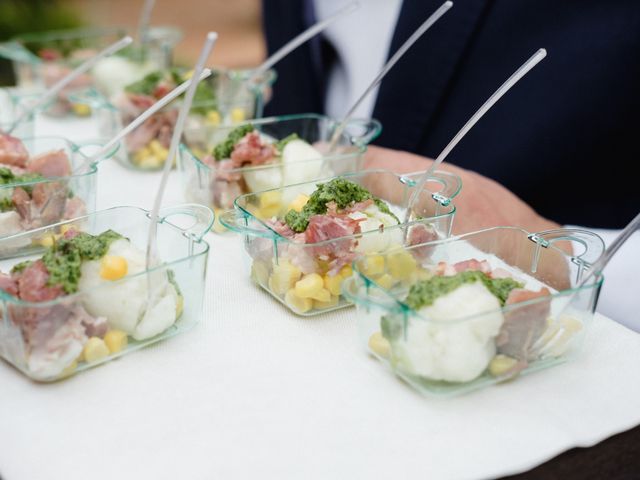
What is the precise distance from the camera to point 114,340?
801 millimetres

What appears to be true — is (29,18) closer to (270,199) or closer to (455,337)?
(270,199)

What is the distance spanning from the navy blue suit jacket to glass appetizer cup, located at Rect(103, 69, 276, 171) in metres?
0.31

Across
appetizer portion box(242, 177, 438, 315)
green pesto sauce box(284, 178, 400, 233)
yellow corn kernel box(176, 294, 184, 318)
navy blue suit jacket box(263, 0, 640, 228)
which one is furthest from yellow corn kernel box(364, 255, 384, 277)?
navy blue suit jacket box(263, 0, 640, 228)

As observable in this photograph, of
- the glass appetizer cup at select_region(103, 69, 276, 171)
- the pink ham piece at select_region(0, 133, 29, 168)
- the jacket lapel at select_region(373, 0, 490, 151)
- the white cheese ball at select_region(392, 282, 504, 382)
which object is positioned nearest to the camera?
the white cheese ball at select_region(392, 282, 504, 382)

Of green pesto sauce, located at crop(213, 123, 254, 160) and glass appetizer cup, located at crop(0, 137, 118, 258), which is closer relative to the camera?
glass appetizer cup, located at crop(0, 137, 118, 258)

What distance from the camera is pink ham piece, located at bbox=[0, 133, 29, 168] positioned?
1.12 m

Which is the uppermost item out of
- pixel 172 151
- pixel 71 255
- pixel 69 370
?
pixel 172 151

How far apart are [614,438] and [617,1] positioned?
2.97ft

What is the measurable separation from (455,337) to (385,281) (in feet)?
0.50

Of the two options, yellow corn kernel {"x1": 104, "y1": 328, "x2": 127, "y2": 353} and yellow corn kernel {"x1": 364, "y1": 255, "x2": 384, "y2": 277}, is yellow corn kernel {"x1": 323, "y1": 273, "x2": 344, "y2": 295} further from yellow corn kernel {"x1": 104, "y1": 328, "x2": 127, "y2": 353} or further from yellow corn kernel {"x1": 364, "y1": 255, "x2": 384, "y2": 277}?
yellow corn kernel {"x1": 104, "y1": 328, "x2": 127, "y2": 353}

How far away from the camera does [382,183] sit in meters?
1.12

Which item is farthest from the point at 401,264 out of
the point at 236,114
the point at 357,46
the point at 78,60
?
the point at 78,60

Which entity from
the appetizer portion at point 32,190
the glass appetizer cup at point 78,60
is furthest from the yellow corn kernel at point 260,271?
the glass appetizer cup at point 78,60

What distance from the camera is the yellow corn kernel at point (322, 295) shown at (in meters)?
0.89
